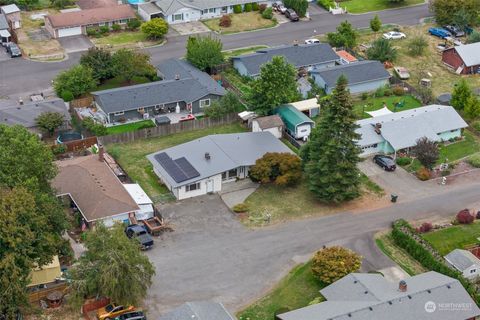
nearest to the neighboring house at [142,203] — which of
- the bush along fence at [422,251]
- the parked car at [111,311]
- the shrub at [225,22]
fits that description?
the parked car at [111,311]

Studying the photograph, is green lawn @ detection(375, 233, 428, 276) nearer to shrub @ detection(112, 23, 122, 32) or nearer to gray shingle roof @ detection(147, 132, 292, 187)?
gray shingle roof @ detection(147, 132, 292, 187)

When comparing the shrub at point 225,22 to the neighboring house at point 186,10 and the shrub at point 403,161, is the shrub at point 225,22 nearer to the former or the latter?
the neighboring house at point 186,10

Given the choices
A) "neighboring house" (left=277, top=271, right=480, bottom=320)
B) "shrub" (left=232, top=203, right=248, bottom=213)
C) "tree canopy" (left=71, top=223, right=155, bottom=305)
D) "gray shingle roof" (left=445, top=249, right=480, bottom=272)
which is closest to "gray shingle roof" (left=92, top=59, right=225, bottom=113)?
"shrub" (left=232, top=203, right=248, bottom=213)

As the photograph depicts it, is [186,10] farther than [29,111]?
Yes

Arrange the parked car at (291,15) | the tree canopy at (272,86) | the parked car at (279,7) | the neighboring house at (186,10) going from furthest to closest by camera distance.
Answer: the parked car at (279,7), the parked car at (291,15), the neighboring house at (186,10), the tree canopy at (272,86)

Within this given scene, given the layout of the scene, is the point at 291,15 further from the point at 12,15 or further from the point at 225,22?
the point at 12,15

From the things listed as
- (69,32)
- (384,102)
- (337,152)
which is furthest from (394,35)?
(337,152)

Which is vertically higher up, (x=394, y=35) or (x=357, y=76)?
(x=357, y=76)
